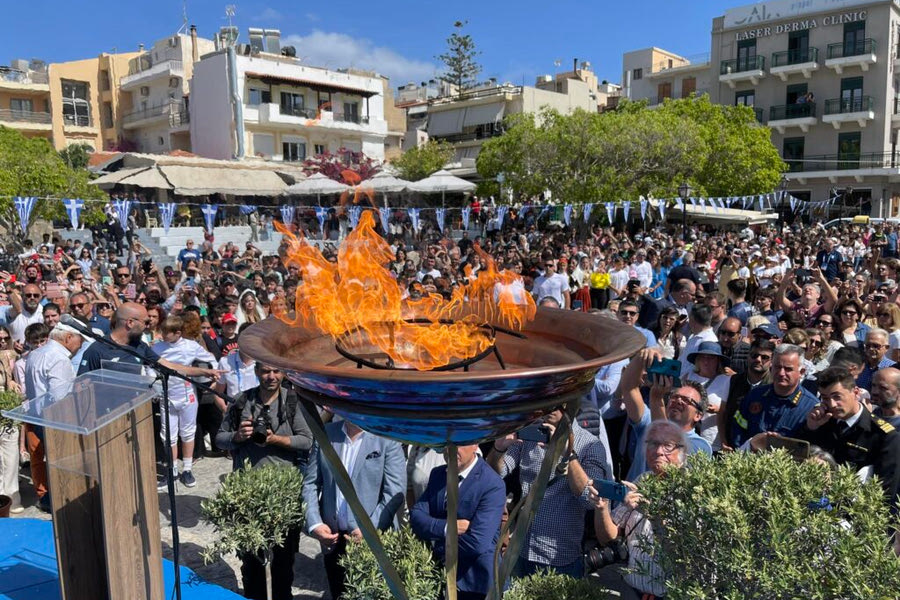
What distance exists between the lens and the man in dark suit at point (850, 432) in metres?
3.61

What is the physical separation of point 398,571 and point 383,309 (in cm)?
128

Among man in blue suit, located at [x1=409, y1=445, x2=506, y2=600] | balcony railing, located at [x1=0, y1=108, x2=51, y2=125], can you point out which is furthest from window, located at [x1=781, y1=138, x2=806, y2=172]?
balcony railing, located at [x1=0, y1=108, x2=51, y2=125]

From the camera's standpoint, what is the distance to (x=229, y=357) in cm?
639

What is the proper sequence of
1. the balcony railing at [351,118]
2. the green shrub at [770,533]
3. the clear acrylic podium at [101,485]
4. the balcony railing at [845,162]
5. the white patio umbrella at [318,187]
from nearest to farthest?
the green shrub at [770,533] → the clear acrylic podium at [101,485] → the white patio umbrella at [318,187] → the balcony railing at [845,162] → the balcony railing at [351,118]

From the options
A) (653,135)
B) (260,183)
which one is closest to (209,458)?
(653,135)

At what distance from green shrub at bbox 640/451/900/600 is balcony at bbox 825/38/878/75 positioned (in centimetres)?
4601

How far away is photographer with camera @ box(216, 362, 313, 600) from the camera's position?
14.1 ft

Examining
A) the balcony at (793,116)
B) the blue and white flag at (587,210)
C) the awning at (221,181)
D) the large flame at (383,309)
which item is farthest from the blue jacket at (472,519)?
the balcony at (793,116)

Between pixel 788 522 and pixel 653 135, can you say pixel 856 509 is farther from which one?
pixel 653 135

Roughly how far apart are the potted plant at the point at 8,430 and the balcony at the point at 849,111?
4579cm

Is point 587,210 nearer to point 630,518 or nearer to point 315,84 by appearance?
point 630,518

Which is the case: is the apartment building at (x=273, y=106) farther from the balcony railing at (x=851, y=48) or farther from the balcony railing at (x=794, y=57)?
the balcony railing at (x=851, y=48)

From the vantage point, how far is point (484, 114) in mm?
46250

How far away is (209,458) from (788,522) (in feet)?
20.9
